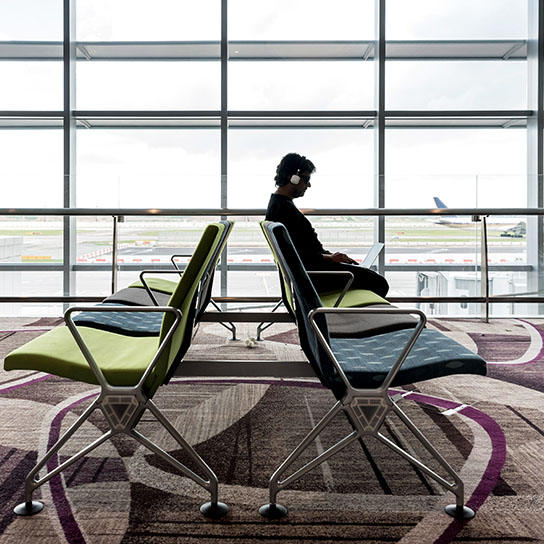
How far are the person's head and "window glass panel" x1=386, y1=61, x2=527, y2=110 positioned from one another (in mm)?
4345

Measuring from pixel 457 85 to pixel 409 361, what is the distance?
21.0 feet

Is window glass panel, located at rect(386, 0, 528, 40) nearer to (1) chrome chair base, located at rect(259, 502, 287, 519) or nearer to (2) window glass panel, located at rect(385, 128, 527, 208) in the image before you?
(2) window glass panel, located at rect(385, 128, 527, 208)

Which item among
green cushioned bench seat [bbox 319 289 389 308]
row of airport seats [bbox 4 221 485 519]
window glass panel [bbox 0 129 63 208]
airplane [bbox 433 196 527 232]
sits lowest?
row of airport seats [bbox 4 221 485 519]

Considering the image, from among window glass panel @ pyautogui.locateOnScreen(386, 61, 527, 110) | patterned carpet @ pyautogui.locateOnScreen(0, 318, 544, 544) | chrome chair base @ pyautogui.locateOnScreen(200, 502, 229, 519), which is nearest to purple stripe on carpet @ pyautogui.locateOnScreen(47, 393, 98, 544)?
patterned carpet @ pyautogui.locateOnScreen(0, 318, 544, 544)

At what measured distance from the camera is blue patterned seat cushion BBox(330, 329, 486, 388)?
1530 mm

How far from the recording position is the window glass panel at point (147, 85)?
272 inches

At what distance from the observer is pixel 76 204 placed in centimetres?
438

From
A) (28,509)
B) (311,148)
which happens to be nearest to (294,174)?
(28,509)

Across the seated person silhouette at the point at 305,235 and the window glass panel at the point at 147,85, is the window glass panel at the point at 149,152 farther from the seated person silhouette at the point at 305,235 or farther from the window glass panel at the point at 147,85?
the seated person silhouette at the point at 305,235

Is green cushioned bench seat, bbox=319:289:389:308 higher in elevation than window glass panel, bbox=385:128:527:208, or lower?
lower

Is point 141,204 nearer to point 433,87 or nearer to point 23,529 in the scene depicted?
point 23,529

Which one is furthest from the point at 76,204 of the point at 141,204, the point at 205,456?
the point at 205,456

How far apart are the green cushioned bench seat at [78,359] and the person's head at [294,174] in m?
1.49

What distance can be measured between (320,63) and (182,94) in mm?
1773
